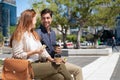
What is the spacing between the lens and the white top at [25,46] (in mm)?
5473

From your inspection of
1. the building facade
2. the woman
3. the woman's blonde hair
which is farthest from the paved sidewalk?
the building facade

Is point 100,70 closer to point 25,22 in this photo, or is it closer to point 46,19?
point 46,19

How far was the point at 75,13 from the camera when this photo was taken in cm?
3544

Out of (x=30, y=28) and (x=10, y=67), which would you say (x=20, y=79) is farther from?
(x=30, y=28)

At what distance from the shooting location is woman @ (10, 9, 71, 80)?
5.48m

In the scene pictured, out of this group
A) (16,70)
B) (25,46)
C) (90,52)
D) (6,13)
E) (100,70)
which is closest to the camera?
(16,70)

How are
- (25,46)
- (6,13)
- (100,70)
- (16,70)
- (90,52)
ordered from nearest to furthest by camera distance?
(16,70), (25,46), (100,70), (90,52), (6,13)

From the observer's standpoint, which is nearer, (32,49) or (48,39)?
(32,49)

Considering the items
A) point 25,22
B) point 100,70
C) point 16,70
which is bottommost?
point 100,70

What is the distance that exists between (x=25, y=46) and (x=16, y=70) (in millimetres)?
546

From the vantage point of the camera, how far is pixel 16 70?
16.8ft

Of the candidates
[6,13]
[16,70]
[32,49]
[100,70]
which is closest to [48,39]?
[32,49]

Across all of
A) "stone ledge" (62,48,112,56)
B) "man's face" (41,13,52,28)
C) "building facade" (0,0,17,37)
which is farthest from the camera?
"building facade" (0,0,17,37)

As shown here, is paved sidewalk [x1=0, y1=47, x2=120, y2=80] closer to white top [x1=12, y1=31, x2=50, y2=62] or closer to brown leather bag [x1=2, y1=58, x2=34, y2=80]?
white top [x1=12, y1=31, x2=50, y2=62]
